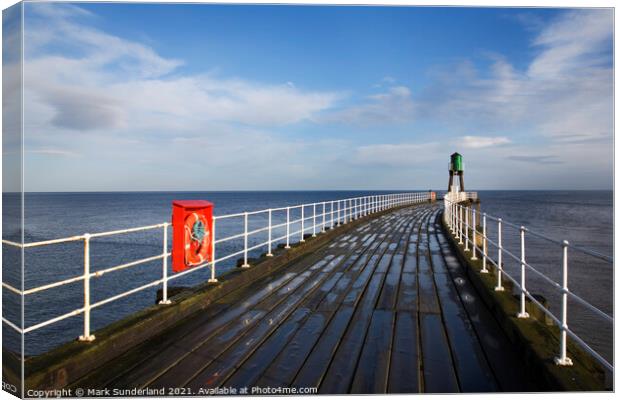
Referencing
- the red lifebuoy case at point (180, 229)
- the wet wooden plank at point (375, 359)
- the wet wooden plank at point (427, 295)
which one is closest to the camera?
the wet wooden plank at point (375, 359)

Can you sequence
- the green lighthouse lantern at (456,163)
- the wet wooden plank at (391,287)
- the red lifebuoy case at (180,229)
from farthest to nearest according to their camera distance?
the green lighthouse lantern at (456,163)
the wet wooden plank at (391,287)
the red lifebuoy case at (180,229)

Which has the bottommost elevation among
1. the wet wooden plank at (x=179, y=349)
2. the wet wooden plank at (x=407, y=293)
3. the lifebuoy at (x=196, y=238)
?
the wet wooden plank at (x=179, y=349)

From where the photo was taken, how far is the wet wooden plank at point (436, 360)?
2640 mm

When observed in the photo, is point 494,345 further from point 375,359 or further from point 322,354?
point 322,354

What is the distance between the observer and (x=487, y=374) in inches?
110

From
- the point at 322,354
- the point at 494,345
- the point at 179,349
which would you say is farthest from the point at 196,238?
the point at 494,345

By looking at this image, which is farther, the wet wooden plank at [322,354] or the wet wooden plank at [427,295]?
the wet wooden plank at [427,295]

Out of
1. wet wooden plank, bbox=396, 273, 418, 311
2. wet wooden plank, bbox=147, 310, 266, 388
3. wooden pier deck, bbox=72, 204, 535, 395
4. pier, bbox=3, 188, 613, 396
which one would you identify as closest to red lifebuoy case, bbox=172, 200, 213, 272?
pier, bbox=3, 188, 613, 396

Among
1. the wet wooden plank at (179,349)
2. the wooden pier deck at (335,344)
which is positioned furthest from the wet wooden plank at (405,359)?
the wet wooden plank at (179,349)

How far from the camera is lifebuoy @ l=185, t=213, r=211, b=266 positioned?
416 centimetres

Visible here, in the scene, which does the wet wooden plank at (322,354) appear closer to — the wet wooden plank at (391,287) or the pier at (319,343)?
the pier at (319,343)

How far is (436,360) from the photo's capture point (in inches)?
117

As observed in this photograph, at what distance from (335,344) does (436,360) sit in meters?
0.78

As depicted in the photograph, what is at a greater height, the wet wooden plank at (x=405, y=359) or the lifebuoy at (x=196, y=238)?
the lifebuoy at (x=196, y=238)
